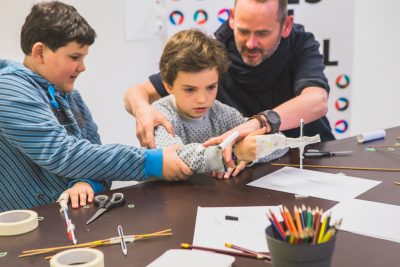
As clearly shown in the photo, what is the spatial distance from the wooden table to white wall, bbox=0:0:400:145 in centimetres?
149

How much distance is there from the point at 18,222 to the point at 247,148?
24.1 inches

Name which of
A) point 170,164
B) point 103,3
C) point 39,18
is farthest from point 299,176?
point 103,3

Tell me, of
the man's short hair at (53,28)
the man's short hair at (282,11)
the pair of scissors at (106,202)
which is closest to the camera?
the pair of scissors at (106,202)

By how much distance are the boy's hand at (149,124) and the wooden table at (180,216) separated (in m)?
0.23

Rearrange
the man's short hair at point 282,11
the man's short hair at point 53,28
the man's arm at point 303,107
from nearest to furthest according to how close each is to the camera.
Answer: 1. the man's short hair at point 53,28
2. the man's arm at point 303,107
3. the man's short hair at point 282,11

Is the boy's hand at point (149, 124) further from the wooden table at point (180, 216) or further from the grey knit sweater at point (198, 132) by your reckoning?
the wooden table at point (180, 216)

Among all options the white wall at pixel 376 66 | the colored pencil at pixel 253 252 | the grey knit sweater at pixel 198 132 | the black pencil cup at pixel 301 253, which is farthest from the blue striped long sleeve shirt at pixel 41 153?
the white wall at pixel 376 66

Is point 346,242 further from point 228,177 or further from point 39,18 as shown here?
point 39,18

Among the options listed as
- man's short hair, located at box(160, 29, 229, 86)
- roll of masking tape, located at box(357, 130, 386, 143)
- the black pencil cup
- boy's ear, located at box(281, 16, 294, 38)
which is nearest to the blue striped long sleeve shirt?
man's short hair, located at box(160, 29, 229, 86)

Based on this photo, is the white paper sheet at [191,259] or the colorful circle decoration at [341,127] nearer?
the white paper sheet at [191,259]

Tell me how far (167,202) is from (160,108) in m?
0.51

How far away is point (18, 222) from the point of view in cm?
97

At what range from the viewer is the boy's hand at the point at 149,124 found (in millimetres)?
1487

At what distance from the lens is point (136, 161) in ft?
4.25
